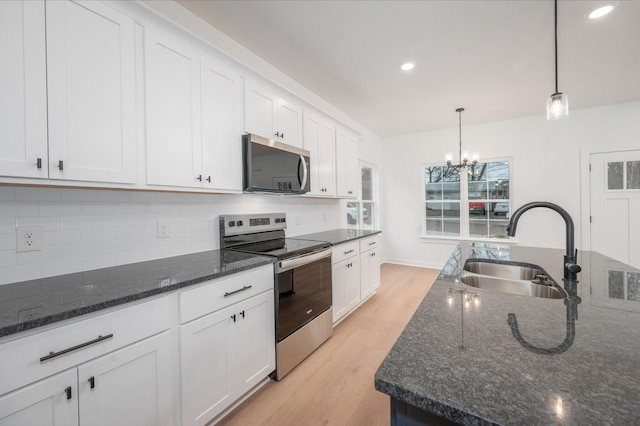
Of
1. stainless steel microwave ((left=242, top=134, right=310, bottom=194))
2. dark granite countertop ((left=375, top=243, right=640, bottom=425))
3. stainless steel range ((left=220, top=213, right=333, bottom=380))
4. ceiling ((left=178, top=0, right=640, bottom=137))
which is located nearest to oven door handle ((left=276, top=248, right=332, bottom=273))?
stainless steel range ((left=220, top=213, right=333, bottom=380))

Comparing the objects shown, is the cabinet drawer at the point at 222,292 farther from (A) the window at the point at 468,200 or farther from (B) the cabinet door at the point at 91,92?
(A) the window at the point at 468,200

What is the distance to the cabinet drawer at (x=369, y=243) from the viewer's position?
10.6 ft

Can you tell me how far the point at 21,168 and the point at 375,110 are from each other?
3.84 meters

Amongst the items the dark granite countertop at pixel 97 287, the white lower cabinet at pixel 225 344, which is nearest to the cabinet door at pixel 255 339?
the white lower cabinet at pixel 225 344

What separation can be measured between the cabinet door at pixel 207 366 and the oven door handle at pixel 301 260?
44 cm

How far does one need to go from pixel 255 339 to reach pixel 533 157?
498 cm

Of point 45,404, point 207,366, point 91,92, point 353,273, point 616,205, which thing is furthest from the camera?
point 616,205

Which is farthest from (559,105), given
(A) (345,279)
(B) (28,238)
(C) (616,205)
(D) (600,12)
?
(C) (616,205)

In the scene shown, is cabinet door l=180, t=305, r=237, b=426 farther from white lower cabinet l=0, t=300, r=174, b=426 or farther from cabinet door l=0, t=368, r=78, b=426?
cabinet door l=0, t=368, r=78, b=426

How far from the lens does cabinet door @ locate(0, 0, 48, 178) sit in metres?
1.08

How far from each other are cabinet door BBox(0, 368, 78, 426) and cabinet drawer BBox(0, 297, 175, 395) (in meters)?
0.03

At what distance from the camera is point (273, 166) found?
227 cm

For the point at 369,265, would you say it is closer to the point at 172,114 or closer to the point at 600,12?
the point at 172,114

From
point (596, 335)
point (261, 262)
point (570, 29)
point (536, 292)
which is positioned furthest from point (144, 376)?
point (570, 29)
